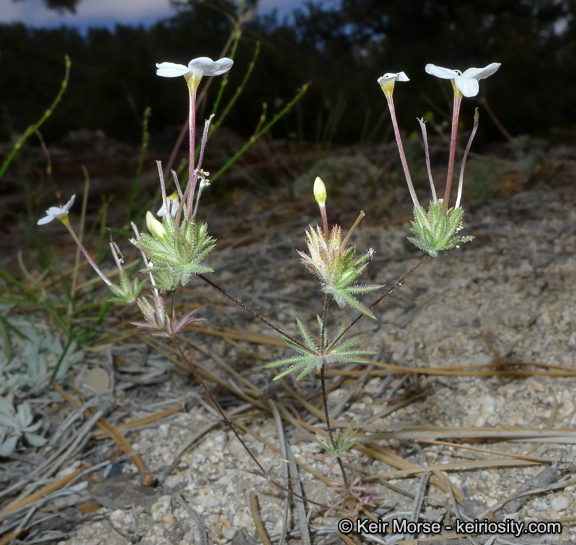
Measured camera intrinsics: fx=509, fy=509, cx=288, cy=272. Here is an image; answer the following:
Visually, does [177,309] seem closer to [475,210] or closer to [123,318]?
[123,318]

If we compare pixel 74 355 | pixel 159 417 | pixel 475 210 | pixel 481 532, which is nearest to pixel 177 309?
pixel 74 355

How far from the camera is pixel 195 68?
2.41ft

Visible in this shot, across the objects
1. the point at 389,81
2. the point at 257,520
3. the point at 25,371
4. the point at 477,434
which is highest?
the point at 389,81

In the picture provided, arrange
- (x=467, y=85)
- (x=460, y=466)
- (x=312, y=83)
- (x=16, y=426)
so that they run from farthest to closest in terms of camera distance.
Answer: (x=312, y=83), (x=16, y=426), (x=460, y=466), (x=467, y=85)

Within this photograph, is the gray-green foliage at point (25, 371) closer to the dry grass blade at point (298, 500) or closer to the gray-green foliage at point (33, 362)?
the gray-green foliage at point (33, 362)

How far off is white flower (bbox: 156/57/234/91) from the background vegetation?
4101mm

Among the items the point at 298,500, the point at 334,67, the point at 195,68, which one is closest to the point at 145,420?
the point at 298,500

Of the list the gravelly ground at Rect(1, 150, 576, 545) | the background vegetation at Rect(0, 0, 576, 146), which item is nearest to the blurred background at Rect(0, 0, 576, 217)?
the background vegetation at Rect(0, 0, 576, 146)

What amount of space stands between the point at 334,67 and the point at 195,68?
8.44 metres

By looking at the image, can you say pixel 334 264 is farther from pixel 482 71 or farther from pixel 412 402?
pixel 412 402

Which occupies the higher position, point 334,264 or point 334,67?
point 334,264

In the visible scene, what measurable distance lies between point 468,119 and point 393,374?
206 inches

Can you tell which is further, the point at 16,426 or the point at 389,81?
the point at 16,426
